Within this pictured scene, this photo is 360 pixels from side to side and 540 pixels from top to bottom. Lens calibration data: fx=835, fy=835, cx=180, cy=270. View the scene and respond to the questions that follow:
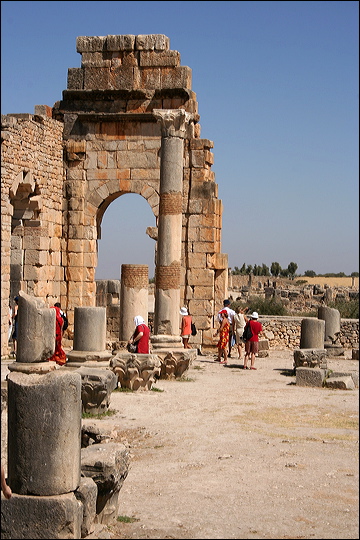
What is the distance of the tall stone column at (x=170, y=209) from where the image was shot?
1617 centimetres

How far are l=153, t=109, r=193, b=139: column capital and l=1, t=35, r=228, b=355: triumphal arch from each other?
169 cm

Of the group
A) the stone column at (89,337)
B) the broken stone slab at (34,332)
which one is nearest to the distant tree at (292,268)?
the stone column at (89,337)

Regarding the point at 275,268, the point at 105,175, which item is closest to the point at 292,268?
the point at 275,268

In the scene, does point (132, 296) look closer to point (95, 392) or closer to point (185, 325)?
point (185, 325)

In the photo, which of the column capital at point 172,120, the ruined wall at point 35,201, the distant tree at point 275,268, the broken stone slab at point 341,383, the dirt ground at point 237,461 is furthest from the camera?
the distant tree at point 275,268

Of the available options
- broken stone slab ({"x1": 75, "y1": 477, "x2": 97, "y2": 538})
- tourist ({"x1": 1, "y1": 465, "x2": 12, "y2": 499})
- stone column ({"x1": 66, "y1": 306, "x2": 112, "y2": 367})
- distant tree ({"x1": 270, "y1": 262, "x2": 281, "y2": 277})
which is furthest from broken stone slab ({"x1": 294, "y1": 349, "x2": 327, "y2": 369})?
distant tree ({"x1": 270, "y1": 262, "x2": 281, "y2": 277})

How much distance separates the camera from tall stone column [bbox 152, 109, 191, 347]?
16.2 metres

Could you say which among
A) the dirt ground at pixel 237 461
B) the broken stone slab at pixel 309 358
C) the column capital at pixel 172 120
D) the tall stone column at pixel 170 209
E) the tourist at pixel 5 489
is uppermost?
the column capital at pixel 172 120

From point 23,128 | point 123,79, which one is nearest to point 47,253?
point 23,128

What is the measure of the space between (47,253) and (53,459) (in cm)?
1325

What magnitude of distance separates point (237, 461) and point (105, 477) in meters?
2.44

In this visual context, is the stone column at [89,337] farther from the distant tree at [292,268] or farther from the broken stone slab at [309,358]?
the distant tree at [292,268]

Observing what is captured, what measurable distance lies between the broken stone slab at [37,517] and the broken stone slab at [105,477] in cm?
86

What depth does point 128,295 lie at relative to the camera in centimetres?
1590
